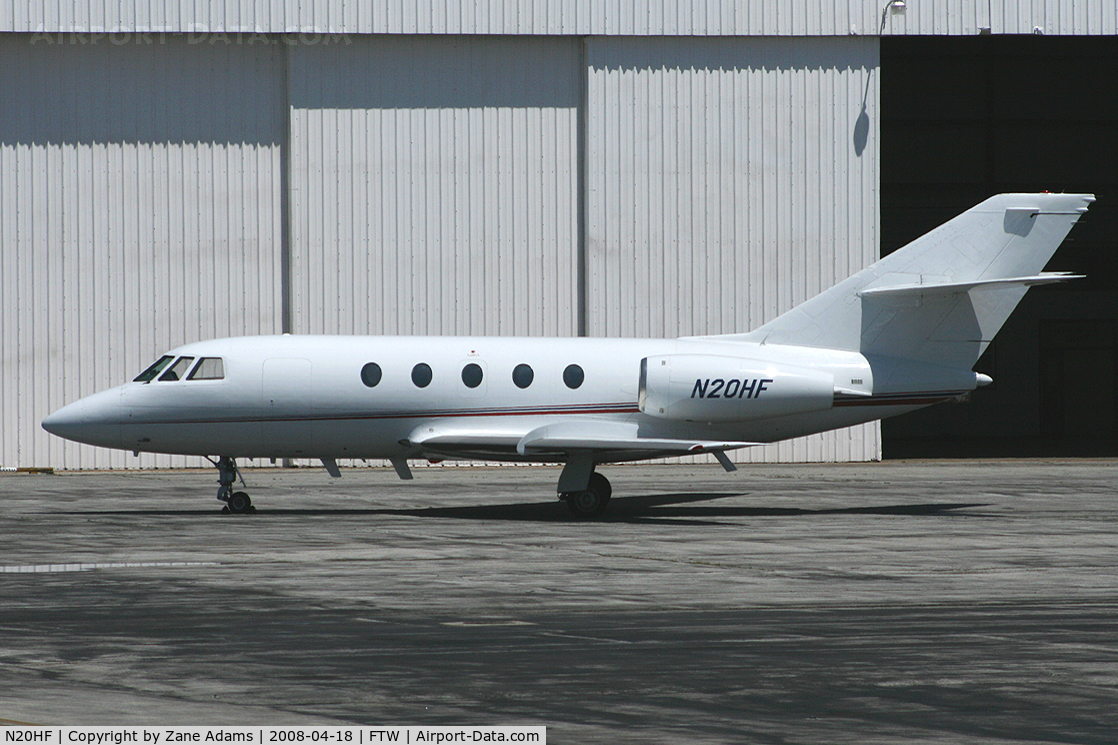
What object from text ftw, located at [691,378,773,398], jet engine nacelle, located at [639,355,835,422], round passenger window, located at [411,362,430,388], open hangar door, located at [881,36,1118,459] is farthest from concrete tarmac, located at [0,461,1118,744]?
open hangar door, located at [881,36,1118,459]

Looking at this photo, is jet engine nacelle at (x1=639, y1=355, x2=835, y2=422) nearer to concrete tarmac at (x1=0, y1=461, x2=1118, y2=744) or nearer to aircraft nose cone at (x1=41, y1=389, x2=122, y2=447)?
concrete tarmac at (x1=0, y1=461, x2=1118, y2=744)

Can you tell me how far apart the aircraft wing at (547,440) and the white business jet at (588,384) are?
0.03 metres

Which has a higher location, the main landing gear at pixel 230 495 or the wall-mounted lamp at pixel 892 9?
the wall-mounted lamp at pixel 892 9

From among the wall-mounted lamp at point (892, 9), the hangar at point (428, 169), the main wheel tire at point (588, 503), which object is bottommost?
the main wheel tire at point (588, 503)

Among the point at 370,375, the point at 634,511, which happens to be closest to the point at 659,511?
the point at 634,511

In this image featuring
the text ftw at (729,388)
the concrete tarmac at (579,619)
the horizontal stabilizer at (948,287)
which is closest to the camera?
the concrete tarmac at (579,619)

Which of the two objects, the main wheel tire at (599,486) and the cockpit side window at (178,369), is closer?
the cockpit side window at (178,369)

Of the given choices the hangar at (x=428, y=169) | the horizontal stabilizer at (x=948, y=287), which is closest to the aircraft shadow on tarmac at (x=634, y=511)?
the horizontal stabilizer at (x=948, y=287)

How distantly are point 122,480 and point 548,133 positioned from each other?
1232cm

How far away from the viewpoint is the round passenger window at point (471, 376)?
20.9 meters

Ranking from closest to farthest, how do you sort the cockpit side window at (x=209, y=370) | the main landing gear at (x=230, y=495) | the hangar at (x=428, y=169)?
the cockpit side window at (x=209, y=370) → the main landing gear at (x=230, y=495) → the hangar at (x=428, y=169)

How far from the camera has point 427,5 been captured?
30.7 metres

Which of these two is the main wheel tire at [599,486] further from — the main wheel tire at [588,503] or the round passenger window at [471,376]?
the round passenger window at [471,376]

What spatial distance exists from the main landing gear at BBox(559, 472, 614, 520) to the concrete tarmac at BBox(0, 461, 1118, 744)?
26cm
